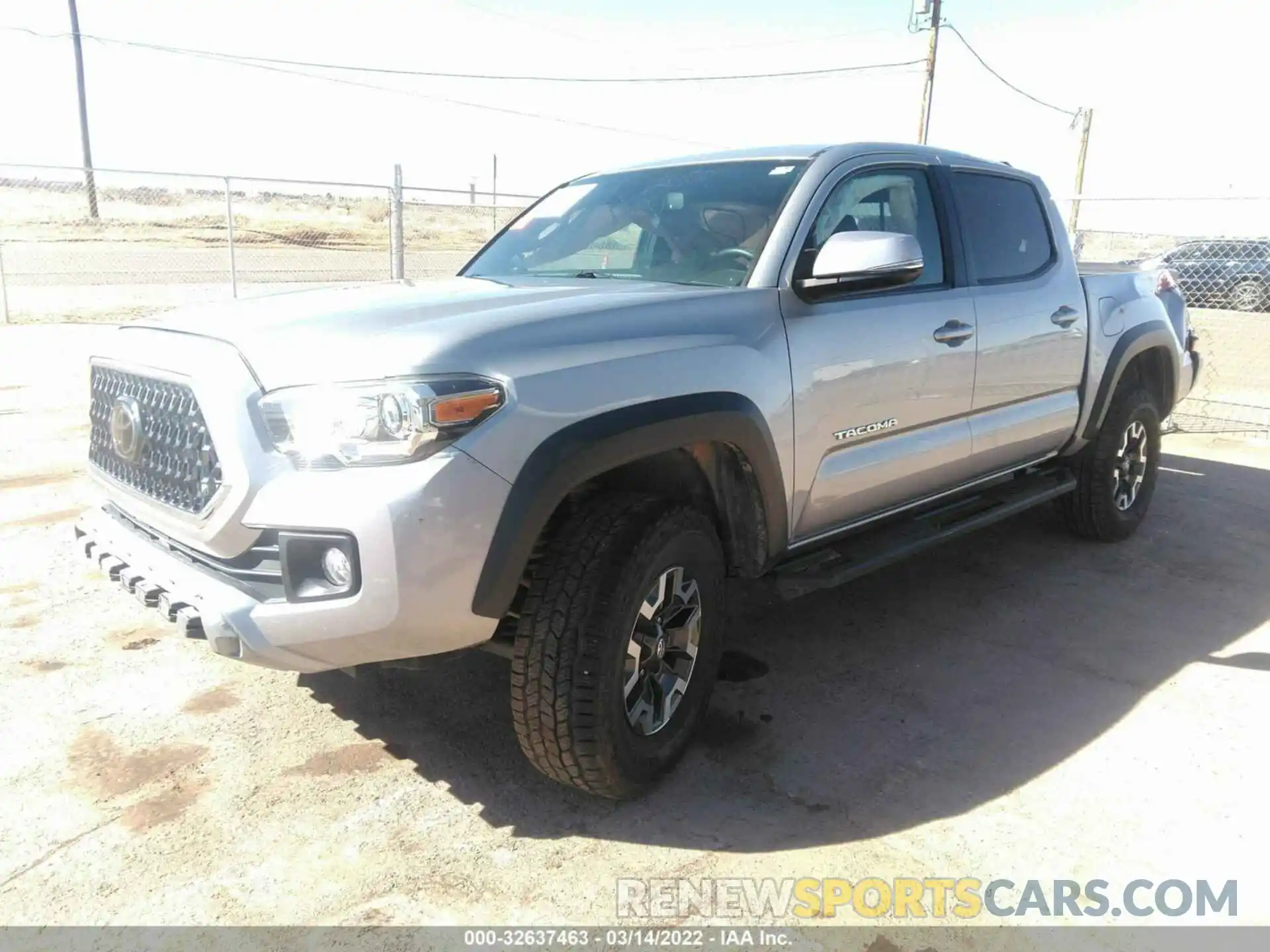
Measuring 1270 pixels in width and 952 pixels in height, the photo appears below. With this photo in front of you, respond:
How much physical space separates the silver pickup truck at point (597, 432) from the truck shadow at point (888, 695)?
0.90 ft

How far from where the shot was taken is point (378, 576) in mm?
2271

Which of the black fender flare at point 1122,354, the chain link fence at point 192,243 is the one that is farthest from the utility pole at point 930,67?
the black fender flare at point 1122,354

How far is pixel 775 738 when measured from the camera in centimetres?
325

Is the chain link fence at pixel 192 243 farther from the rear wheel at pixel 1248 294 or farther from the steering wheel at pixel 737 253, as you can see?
the rear wheel at pixel 1248 294

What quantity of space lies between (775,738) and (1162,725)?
4.61 ft

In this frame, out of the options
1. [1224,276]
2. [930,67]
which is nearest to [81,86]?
[930,67]

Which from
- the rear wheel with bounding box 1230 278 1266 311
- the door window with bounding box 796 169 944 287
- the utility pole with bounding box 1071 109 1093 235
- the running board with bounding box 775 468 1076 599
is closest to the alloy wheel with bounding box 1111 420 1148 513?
the running board with bounding box 775 468 1076 599

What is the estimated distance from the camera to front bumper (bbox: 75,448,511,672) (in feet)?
7.41

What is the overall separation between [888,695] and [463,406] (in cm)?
211

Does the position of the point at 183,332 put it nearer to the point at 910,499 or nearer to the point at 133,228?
the point at 910,499

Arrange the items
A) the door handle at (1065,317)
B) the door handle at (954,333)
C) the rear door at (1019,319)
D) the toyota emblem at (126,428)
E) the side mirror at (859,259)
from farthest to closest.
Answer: the door handle at (1065,317)
the rear door at (1019,319)
the door handle at (954,333)
the side mirror at (859,259)
the toyota emblem at (126,428)

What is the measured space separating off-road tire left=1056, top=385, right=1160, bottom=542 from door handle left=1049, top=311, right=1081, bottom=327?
0.79 m

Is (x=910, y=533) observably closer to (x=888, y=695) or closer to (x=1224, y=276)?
(x=888, y=695)

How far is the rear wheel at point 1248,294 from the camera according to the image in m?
15.4
